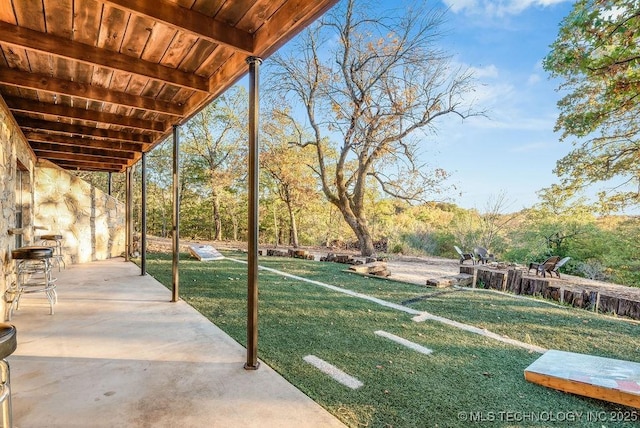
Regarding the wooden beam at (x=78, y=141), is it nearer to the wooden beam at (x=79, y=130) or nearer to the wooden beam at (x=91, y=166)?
the wooden beam at (x=79, y=130)

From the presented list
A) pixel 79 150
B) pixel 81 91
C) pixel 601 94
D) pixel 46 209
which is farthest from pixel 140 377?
pixel 601 94

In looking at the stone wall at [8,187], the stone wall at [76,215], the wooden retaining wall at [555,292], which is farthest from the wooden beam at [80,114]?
the wooden retaining wall at [555,292]

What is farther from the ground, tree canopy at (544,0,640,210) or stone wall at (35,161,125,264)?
tree canopy at (544,0,640,210)

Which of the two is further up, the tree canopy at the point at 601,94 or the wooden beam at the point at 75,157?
the tree canopy at the point at 601,94

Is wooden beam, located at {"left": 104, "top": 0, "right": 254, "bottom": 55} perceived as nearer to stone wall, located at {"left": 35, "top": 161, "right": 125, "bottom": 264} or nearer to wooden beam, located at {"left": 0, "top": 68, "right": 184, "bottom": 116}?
wooden beam, located at {"left": 0, "top": 68, "right": 184, "bottom": 116}

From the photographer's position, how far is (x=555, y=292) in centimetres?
452

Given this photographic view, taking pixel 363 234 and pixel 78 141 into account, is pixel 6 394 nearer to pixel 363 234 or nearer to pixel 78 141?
pixel 78 141

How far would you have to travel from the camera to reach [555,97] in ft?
24.6

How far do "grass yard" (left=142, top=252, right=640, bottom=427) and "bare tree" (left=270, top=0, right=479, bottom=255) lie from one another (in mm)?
5542

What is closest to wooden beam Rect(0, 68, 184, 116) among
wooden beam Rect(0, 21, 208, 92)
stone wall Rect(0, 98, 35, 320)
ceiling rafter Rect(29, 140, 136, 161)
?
stone wall Rect(0, 98, 35, 320)

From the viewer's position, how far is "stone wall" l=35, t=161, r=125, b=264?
20.4 ft

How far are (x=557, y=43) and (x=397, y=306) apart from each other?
14.9 ft

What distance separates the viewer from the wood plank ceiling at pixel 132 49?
191cm

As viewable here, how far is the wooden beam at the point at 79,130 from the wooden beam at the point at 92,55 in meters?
2.46
